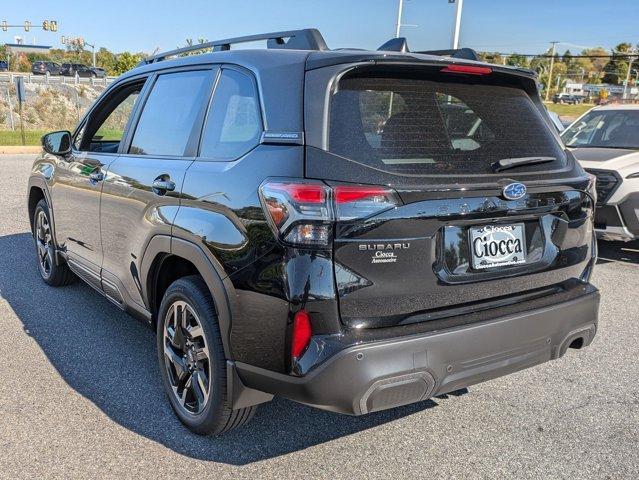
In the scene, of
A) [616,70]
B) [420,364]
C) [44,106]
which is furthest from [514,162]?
[616,70]

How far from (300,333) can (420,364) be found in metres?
0.50

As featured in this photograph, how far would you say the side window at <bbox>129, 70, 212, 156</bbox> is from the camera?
130 inches

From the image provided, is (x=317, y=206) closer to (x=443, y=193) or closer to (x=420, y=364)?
(x=443, y=193)

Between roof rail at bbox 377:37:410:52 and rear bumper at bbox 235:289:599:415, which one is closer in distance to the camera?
rear bumper at bbox 235:289:599:415

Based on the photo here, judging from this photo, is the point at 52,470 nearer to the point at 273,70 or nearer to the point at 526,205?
the point at 273,70

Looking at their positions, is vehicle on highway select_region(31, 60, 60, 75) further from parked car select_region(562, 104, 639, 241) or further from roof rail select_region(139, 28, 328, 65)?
roof rail select_region(139, 28, 328, 65)

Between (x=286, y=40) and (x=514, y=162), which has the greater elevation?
(x=286, y=40)

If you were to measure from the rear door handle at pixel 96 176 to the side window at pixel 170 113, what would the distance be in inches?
13.6

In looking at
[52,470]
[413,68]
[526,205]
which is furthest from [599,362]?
[52,470]

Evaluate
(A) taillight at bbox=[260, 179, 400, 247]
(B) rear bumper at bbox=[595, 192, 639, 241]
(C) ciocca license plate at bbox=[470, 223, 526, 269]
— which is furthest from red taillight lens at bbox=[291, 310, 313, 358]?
(B) rear bumper at bbox=[595, 192, 639, 241]

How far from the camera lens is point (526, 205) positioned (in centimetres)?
279

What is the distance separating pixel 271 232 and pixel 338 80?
0.70 meters

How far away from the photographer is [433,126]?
2746mm

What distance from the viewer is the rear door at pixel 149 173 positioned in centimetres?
322
